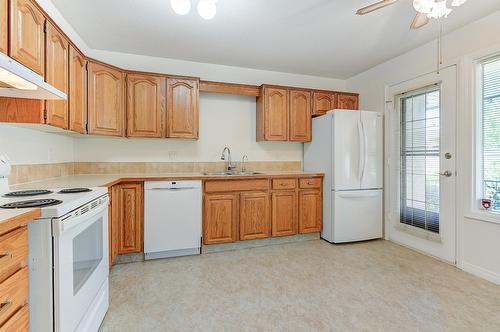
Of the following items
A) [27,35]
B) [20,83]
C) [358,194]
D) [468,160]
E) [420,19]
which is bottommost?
[358,194]

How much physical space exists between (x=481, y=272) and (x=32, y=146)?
4.25m

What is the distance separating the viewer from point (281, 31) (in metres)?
2.68

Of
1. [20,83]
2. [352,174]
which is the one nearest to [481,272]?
[352,174]

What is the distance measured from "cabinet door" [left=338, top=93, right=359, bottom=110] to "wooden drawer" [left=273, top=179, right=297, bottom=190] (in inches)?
58.8

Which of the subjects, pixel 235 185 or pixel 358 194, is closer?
pixel 235 185

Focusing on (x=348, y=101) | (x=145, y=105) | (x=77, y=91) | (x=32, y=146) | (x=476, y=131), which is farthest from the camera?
(x=348, y=101)

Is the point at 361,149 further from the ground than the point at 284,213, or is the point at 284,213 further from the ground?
the point at 361,149

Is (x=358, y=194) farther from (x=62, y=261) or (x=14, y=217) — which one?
(x=14, y=217)

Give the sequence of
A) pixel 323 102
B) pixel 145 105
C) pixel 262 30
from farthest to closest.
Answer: pixel 323 102 → pixel 145 105 → pixel 262 30

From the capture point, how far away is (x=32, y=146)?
2.17m

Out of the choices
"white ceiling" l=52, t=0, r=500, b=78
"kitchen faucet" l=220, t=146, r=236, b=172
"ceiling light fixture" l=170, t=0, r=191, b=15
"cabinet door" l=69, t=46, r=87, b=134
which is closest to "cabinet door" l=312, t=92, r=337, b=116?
"white ceiling" l=52, t=0, r=500, b=78

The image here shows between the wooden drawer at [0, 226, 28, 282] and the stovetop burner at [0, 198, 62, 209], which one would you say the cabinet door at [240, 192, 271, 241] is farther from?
the wooden drawer at [0, 226, 28, 282]

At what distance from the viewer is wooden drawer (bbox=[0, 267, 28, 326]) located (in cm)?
94

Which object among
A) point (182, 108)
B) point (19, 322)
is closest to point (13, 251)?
point (19, 322)
